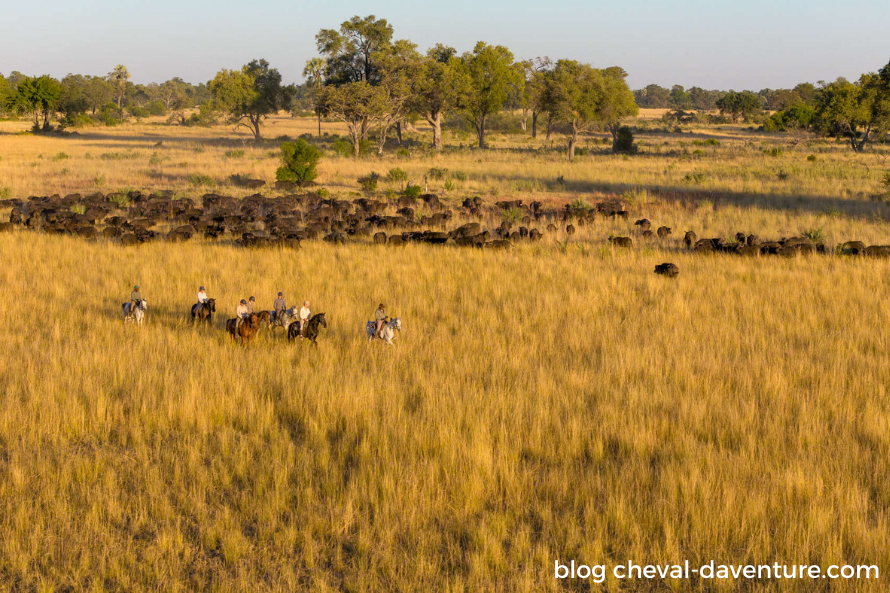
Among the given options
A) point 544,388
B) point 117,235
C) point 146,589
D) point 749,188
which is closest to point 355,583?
point 146,589

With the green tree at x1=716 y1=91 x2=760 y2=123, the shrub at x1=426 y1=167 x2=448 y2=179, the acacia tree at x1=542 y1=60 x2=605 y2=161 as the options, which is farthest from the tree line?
the green tree at x1=716 y1=91 x2=760 y2=123

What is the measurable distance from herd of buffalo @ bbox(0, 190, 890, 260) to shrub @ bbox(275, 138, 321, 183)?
204 inches

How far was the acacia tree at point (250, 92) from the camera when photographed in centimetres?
7025

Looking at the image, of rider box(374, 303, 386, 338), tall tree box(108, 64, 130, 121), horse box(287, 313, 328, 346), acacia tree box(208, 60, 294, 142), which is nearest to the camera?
rider box(374, 303, 386, 338)

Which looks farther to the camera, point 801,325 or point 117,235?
point 117,235

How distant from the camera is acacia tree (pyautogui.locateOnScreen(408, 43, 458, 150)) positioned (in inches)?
2395

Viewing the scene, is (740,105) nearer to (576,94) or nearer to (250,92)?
(576,94)

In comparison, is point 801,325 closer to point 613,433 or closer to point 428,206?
point 613,433

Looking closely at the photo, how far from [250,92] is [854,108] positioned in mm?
65314

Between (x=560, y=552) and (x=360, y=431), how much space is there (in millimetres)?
3312

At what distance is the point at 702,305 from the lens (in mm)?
14203

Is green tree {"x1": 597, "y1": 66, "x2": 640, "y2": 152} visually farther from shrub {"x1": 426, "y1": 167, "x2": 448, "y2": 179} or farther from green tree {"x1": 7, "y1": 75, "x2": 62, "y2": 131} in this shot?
green tree {"x1": 7, "y1": 75, "x2": 62, "y2": 131}

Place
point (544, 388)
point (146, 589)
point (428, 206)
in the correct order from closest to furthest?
point (146, 589) → point (544, 388) → point (428, 206)

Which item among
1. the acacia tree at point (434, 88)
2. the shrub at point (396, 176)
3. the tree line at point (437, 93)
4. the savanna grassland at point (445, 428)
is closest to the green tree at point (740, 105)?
the tree line at point (437, 93)
